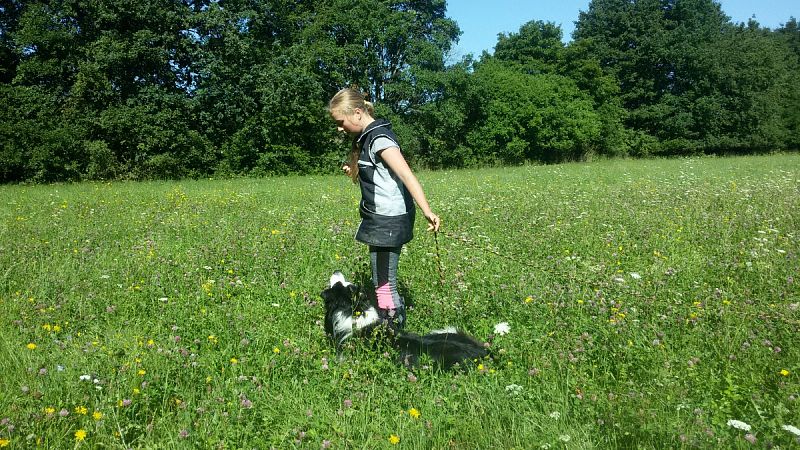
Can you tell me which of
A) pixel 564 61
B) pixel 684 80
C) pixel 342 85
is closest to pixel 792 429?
pixel 342 85

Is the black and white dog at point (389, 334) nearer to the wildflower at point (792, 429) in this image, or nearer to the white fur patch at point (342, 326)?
the white fur patch at point (342, 326)

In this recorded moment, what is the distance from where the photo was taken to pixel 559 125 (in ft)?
115

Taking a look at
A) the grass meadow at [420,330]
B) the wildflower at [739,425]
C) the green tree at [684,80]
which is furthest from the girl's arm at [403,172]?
the green tree at [684,80]

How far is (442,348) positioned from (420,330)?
2.80 ft

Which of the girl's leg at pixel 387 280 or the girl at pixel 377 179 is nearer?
the girl at pixel 377 179

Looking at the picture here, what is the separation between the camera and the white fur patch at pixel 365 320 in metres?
3.92

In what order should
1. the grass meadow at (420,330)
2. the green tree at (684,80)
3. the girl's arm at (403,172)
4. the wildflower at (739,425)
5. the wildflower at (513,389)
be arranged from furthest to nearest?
the green tree at (684,80), the girl's arm at (403,172), the wildflower at (513,389), the grass meadow at (420,330), the wildflower at (739,425)

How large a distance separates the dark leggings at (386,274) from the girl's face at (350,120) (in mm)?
880

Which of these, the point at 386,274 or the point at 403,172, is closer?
the point at 403,172

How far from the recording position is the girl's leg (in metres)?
4.25

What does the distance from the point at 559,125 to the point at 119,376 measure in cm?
3451

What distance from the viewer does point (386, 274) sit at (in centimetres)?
434

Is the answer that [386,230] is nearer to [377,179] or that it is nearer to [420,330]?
[377,179]

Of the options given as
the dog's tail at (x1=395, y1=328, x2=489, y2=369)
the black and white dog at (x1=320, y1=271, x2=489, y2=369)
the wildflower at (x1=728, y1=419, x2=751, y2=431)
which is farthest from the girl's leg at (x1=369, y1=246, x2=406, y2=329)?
the wildflower at (x1=728, y1=419, x2=751, y2=431)
